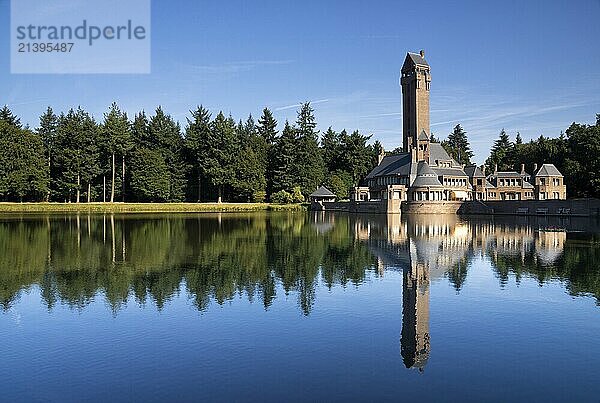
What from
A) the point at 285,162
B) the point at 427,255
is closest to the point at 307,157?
the point at 285,162

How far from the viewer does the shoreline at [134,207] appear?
7112 cm

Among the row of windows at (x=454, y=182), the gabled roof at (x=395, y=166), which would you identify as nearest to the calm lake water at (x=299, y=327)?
the gabled roof at (x=395, y=166)

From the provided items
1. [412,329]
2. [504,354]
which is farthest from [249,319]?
[504,354]

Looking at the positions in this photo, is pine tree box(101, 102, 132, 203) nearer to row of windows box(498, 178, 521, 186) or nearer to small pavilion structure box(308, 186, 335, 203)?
small pavilion structure box(308, 186, 335, 203)

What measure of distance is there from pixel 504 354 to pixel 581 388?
5.97 ft

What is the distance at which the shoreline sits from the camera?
7112cm

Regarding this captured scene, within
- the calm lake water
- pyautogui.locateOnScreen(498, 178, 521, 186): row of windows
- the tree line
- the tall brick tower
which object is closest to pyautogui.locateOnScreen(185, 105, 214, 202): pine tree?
the tree line

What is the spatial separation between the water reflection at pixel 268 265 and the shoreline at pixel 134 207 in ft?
128

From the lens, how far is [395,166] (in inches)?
3310

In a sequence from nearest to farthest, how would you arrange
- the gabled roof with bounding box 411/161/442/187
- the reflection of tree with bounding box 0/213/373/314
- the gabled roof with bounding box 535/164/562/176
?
the reflection of tree with bounding box 0/213/373/314 < the gabled roof with bounding box 411/161/442/187 < the gabled roof with bounding box 535/164/562/176

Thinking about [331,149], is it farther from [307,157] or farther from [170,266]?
[170,266]

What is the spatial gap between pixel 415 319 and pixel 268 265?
9577mm

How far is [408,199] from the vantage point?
248ft

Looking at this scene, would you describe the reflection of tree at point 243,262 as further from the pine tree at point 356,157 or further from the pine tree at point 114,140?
the pine tree at point 356,157
